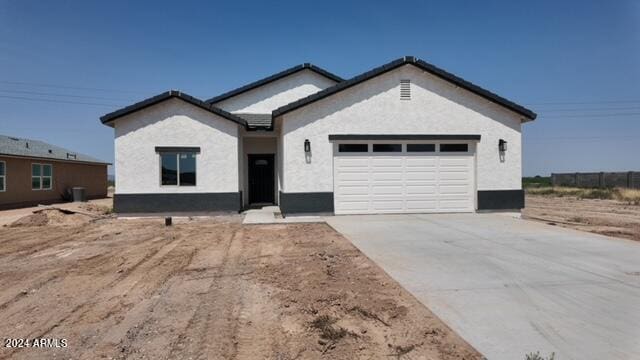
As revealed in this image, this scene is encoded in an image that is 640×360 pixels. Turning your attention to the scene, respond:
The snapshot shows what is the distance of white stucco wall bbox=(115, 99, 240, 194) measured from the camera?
13.8m

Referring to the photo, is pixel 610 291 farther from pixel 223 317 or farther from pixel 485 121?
pixel 485 121

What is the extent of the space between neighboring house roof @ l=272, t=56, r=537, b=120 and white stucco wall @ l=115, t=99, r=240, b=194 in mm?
2542

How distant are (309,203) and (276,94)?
28.2ft

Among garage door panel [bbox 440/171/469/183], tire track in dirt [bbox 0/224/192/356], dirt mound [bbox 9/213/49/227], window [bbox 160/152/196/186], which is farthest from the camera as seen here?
window [bbox 160/152/196/186]

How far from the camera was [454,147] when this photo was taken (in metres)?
13.6

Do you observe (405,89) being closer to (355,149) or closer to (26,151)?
(355,149)

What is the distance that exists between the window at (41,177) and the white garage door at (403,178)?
17.6 metres

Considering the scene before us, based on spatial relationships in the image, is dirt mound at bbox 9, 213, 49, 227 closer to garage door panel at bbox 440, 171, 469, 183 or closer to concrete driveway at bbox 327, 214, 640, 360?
concrete driveway at bbox 327, 214, 640, 360

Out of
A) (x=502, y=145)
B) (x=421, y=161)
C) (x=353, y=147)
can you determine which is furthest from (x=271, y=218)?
(x=502, y=145)

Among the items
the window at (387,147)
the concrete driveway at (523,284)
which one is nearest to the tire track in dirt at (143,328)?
the concrete driveway at (523,284)

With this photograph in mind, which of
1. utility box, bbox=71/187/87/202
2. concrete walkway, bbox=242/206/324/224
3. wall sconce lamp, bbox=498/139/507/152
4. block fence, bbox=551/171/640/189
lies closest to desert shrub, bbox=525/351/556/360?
concrete walkway, bbox=242/206/324/224

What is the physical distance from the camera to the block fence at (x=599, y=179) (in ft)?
118

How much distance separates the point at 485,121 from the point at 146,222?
40.5 ft

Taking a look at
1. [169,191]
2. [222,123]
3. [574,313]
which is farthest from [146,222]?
[574,313]
